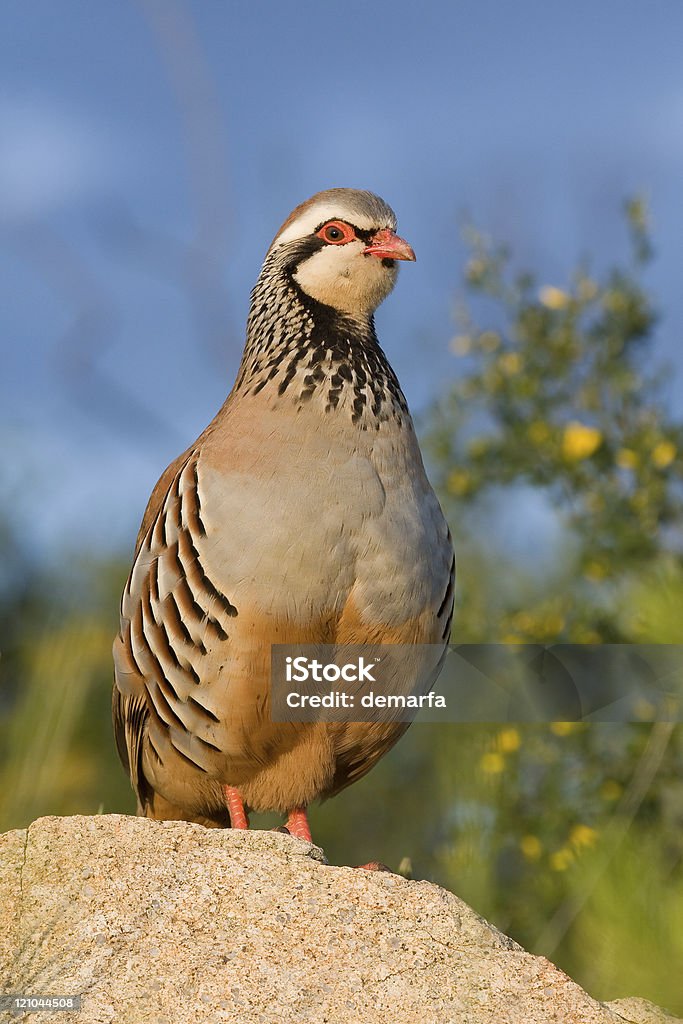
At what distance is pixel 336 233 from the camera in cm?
443

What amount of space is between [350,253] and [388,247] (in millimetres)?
134

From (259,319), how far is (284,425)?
0.63 metres

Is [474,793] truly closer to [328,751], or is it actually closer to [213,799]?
[328,751]

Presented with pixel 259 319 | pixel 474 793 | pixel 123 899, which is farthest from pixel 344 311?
pixel 123 899

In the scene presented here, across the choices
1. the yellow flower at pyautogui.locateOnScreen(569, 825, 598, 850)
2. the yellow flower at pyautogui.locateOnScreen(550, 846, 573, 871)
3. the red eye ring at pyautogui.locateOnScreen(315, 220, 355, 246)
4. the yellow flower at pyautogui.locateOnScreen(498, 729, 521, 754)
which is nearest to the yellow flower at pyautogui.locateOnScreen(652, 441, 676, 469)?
the yellow flower at pyautogui.locateOnScreen(498, 729, 521, 754)

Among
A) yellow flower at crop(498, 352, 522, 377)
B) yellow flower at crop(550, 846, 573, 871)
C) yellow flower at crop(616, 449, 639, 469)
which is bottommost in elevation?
yellow flower at crop(550, 846, 573, 871)

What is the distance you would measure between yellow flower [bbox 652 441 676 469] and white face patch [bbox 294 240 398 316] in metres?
2.21

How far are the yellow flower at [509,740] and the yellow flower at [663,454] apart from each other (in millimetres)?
1475

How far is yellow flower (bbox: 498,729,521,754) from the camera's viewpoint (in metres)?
5.68

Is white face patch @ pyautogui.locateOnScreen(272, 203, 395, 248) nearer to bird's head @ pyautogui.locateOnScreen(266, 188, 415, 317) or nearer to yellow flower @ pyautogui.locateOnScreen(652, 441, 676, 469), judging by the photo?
bird's head @ pyautogui.locateOnScreen(266, 188, 415, 317)

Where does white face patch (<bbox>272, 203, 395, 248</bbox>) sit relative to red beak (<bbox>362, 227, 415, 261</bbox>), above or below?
above

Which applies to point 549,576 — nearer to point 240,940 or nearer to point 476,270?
point 476,270

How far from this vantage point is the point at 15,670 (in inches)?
127

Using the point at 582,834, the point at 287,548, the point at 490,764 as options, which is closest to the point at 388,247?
the point at 287,548
